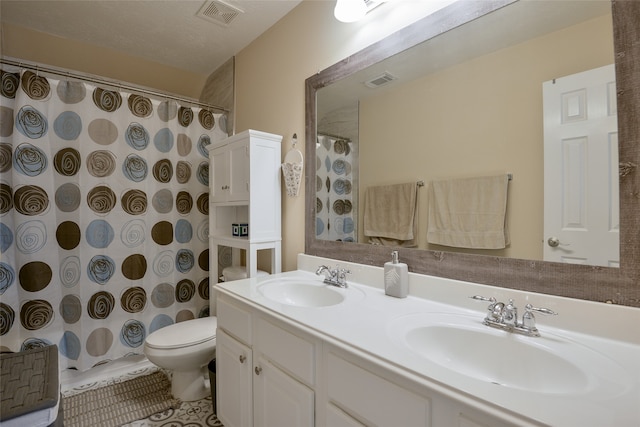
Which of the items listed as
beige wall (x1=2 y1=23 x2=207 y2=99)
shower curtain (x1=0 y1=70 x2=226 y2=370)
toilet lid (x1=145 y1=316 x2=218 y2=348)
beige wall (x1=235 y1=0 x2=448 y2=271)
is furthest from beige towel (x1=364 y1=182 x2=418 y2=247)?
beige wall (x1=2 y1=23 x2=207 y2=99)

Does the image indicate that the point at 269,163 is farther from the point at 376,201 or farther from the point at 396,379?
the point at 396,379

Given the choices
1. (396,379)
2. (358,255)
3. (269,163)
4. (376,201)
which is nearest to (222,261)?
(269,163)

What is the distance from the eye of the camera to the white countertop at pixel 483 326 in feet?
1.71

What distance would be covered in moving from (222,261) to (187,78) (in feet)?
5.84

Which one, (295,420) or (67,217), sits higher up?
(67,217)

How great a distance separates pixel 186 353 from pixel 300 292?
74cm

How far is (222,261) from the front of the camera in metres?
2.38

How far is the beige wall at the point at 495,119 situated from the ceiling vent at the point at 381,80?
6cm

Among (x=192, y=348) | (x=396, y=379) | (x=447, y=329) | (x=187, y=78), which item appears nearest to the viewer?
(x=396, y=379)

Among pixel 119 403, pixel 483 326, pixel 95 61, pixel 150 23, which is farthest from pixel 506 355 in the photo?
pixel 95 61

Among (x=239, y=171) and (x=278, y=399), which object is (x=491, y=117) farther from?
(x=239, y=171)

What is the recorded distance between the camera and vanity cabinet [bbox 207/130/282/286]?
1.78 meters

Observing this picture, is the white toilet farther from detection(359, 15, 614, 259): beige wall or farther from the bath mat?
detection(359, 15, 614, 259): beige wall

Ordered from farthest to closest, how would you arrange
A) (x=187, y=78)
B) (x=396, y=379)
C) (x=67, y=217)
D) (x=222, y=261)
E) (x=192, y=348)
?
(x=187, y=78), (x=222, y=261), (x=67, y=217), (x=192, y=348), (x=396, y=379)
